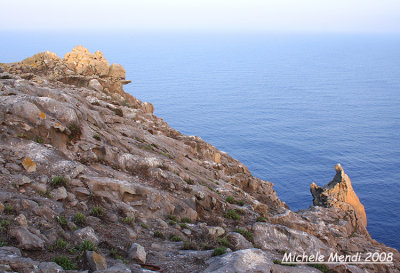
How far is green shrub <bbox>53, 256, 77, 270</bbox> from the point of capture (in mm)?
11781

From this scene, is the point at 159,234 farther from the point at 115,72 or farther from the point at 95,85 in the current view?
the point at 115,72

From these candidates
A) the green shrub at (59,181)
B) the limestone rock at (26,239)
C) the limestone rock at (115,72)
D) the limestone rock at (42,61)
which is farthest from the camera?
the limestone rock at (115,72)

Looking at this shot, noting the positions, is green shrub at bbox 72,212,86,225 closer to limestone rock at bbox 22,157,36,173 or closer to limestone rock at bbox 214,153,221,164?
limestone rock at bbox 22,157,36,173

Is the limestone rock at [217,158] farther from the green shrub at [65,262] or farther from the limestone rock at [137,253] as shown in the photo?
the green shrub at [65,262]


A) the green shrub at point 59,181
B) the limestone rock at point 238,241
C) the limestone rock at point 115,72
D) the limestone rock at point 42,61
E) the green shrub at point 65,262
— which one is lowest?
the green shrub at point 65,262

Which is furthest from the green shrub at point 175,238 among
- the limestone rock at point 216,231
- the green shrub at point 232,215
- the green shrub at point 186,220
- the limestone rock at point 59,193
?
the green shrub at point 232,215

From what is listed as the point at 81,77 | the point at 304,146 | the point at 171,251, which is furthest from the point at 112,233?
the point at 304,146

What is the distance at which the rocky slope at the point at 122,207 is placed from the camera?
13.5 metres

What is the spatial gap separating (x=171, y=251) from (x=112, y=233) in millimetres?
2691

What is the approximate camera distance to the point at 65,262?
1194cm

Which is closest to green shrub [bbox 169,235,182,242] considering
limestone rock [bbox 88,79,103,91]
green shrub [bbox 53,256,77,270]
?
green shrub [bbox 53,256,77,270]

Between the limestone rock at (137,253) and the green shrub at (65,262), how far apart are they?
2501 millimetres

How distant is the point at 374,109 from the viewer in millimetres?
145875

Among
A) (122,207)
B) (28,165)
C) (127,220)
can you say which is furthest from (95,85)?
(127,220)
